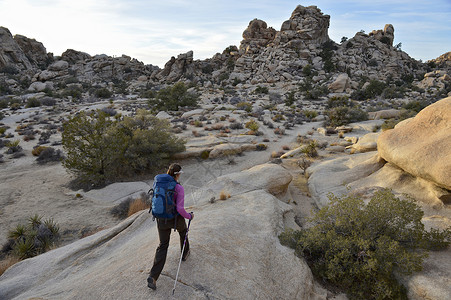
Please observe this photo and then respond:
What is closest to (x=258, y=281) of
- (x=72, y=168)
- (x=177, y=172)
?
(x=177, y=172)

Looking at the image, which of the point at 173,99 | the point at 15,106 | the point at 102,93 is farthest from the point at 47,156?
the point at 102,93

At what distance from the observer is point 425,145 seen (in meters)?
6.97

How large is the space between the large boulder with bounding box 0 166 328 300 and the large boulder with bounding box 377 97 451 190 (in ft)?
14.1

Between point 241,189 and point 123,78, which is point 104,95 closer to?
point 123,78

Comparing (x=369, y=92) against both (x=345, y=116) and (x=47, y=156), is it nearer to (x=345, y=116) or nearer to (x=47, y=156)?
(x=345, y=116)

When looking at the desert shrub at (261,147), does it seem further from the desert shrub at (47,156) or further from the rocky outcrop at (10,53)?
the rocky outcrop at (10,53)

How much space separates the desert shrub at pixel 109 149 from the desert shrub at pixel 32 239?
3.76 meters

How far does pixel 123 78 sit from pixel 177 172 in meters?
70.7

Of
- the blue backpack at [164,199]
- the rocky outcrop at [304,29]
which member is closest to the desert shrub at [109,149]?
the blue backpack at [164,199]

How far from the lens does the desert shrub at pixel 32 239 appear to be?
683cm

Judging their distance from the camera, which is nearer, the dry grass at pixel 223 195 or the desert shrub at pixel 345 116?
the dry grass at pixel 223 195

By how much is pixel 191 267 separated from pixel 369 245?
3.68 metres

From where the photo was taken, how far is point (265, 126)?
2288cm

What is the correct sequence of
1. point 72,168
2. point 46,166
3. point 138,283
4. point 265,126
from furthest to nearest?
point 265,126
point 46,166
point 72,168
point 138,283
